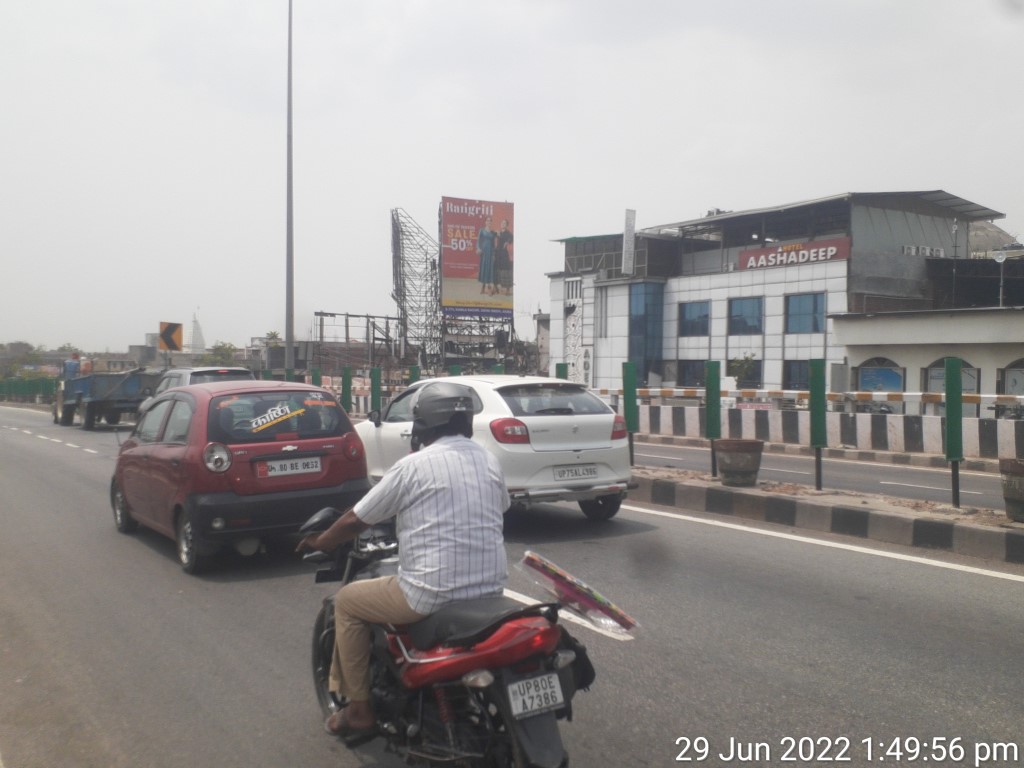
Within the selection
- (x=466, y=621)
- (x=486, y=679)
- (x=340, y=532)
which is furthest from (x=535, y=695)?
(x=340, y=532)

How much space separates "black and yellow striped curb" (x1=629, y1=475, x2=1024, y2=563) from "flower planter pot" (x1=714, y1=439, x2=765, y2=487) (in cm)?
19

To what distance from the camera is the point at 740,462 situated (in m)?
10.2

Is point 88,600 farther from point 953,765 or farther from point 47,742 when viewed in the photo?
point 953,765

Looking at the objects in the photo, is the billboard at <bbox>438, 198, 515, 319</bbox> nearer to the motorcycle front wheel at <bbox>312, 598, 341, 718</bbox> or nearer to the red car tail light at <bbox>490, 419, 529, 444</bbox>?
the red car tail light at <bbox>490, 419, 529, 444</bbox>

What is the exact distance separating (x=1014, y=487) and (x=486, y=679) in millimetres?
6370

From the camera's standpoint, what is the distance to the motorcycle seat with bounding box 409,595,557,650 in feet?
10.4

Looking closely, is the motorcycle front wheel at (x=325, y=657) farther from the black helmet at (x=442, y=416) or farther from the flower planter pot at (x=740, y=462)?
the flower planter pot at (x=740, y=462)

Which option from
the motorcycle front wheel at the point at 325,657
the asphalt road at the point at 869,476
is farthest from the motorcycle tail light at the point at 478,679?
the asphalt road at the point at 869,476

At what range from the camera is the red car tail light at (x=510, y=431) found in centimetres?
826

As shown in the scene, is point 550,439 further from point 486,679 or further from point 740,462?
point 486,679

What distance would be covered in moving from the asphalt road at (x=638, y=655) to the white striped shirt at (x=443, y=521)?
3.17 feet

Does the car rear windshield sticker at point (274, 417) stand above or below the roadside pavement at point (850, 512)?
above

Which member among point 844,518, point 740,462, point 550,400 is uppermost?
point 550,400

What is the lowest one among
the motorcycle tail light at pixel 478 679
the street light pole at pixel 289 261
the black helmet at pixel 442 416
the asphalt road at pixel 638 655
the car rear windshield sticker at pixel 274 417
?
the asphalt road at pixel 638 655
